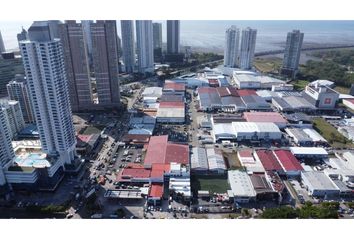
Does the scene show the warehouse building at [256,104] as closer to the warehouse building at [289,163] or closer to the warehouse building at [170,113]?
the warehouse building at [170,113]

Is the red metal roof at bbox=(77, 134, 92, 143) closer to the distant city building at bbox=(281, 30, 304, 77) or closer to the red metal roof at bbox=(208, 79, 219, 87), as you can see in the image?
the red metal roof at bbox=(208, 79, 219, 87)

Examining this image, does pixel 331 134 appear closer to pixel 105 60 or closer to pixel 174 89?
pixel 174 89

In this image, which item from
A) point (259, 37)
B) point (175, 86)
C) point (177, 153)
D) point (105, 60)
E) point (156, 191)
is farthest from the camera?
point (259, 37)

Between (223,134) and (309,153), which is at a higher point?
(223,134)

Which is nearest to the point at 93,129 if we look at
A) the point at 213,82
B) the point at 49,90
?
the point at 49,90

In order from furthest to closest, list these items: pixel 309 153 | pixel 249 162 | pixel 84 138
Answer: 1. pixel 84 138
2. pixel 309 153
3. pixel 249 162

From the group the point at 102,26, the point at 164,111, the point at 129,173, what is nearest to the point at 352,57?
the point at 164,111
